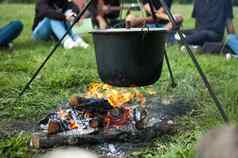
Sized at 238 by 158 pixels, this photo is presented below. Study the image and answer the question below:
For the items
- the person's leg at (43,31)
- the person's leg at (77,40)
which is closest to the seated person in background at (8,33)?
the person's leg at (43,31)

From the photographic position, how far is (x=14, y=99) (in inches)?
185

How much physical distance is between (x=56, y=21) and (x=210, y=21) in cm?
250

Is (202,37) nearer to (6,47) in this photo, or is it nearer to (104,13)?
(104,13)

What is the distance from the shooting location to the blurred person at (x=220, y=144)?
1.77 meters

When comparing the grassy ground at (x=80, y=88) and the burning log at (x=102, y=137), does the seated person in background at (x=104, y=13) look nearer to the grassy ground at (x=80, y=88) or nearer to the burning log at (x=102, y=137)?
the grassy ground at (x=80, y=88)

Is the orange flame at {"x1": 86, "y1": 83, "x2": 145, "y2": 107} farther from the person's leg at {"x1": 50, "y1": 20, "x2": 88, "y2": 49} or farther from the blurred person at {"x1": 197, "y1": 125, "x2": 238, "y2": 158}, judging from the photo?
the person's leg at {"x1": 50, "y1": 20, "x2": 88, "y2": 49}

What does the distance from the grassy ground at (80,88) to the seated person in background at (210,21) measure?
42cm

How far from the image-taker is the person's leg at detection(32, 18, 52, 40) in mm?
8398

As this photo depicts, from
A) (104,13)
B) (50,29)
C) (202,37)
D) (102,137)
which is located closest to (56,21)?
(50,29)

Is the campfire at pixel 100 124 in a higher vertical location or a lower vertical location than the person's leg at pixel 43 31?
higher

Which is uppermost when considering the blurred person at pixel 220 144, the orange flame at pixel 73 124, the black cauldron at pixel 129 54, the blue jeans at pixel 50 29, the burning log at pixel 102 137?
the blurred person at pixel 220 144

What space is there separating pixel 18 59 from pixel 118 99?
297cm

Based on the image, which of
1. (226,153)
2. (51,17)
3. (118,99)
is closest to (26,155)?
(118,99)

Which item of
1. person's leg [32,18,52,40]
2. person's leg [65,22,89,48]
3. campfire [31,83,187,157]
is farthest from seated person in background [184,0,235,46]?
campfire [31,83,187,157]
